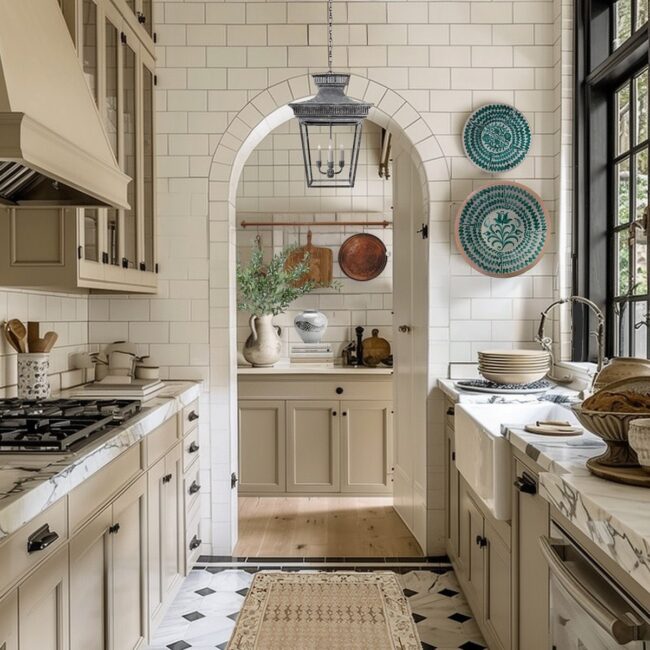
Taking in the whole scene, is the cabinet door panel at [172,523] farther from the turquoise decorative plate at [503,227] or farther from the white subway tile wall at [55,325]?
the turquoise decorative plate at [503,227]

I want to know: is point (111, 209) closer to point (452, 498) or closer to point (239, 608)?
point (239, 608)

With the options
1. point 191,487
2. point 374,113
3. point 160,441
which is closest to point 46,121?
point 160,441

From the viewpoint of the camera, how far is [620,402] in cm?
152

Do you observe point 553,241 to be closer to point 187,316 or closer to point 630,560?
point 187,316

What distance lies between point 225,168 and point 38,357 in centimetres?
148

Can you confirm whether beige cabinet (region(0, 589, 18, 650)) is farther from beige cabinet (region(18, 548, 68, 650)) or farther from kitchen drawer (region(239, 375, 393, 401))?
kitchen drawer (region(239, 375, 393, 401))

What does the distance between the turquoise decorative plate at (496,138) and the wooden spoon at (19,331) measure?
2.30 metres

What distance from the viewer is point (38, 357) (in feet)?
8.84

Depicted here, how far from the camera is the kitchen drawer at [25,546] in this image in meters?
1.38

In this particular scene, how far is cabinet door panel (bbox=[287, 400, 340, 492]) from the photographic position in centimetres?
474

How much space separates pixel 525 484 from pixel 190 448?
190cm

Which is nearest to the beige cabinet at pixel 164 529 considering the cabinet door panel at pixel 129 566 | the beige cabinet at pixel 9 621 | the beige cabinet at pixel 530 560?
the cabinet door panel at pixel 129 566

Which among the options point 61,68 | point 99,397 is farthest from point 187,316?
point 61,68

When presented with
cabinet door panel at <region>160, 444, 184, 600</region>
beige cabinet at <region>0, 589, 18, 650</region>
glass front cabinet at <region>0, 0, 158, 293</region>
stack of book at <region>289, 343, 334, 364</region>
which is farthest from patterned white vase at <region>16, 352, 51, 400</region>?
stack of book at <region>289, 343, 334, 364</region>
